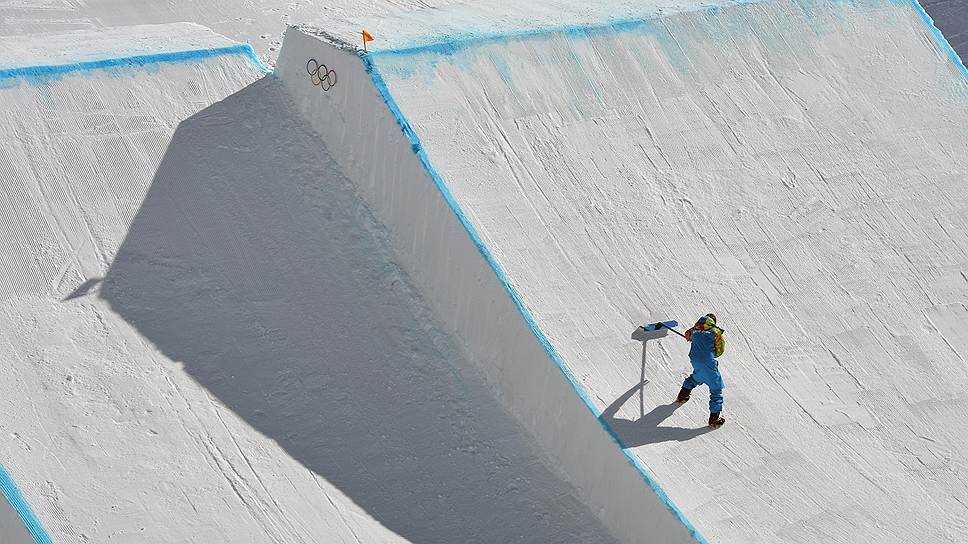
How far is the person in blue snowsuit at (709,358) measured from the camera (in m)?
7.52

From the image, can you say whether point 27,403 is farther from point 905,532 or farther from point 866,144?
point 866,144

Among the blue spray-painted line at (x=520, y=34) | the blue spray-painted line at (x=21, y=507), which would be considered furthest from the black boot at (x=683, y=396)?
the blue spray-painted line at (x=21, y=507)

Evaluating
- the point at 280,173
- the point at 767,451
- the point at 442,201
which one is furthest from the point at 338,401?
the point at 767,451

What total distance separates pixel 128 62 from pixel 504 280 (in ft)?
13.7

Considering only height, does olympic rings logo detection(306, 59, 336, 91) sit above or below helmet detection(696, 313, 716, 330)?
above

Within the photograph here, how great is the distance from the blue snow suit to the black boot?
16cm

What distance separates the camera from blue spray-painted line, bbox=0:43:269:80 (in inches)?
372

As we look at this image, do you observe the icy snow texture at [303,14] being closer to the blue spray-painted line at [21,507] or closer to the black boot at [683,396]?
the black boot at [683,396]

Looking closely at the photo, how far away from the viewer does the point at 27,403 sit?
729cm

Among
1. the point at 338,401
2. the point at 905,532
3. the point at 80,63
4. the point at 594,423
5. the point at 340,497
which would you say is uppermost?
the point at 80,63

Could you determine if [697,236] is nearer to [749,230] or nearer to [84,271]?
[749,230]

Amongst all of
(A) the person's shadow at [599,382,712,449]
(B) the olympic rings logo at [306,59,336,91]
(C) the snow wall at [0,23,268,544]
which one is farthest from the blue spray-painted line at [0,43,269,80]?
(A) the person's shadow at [599,382,712,449]

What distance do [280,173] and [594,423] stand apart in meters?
3.67

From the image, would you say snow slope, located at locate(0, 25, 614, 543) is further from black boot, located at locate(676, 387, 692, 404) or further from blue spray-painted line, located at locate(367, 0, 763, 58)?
blue spray-painted line, located at locate(367, 0, 763, 58)
